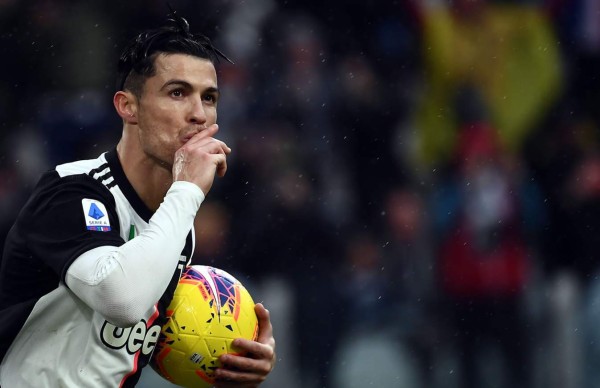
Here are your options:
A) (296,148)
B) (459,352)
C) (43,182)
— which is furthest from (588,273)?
(43,182)

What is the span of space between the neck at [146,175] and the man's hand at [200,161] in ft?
0.47

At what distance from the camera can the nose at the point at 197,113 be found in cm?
290

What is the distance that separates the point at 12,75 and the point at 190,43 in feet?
9.67

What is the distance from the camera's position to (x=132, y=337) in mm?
2807

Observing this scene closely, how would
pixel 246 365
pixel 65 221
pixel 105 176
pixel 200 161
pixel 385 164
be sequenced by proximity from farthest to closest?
pixel 385 164, pixel 246 365, pixel 105 176, pixel 200 161, pixel 65 221

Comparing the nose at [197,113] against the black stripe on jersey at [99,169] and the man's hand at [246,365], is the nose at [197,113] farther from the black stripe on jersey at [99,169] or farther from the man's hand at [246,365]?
the man's hand at [246,365]

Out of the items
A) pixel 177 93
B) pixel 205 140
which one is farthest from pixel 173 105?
pixel 205 140

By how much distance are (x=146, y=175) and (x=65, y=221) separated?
1.32 feet

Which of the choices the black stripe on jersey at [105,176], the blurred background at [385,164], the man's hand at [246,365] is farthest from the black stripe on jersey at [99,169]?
the blurred background at [385,164]

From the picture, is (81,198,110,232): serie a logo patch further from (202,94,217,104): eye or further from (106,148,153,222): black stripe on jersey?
(202,94,217,104): eye

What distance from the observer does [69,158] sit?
562cm

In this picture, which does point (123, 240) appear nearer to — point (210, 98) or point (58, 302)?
point (58, 302)

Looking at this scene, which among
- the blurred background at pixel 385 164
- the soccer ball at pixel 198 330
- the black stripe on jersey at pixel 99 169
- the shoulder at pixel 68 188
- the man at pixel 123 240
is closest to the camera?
the man at pixel 123 240

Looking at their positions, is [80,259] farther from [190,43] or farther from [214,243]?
[214,243]
